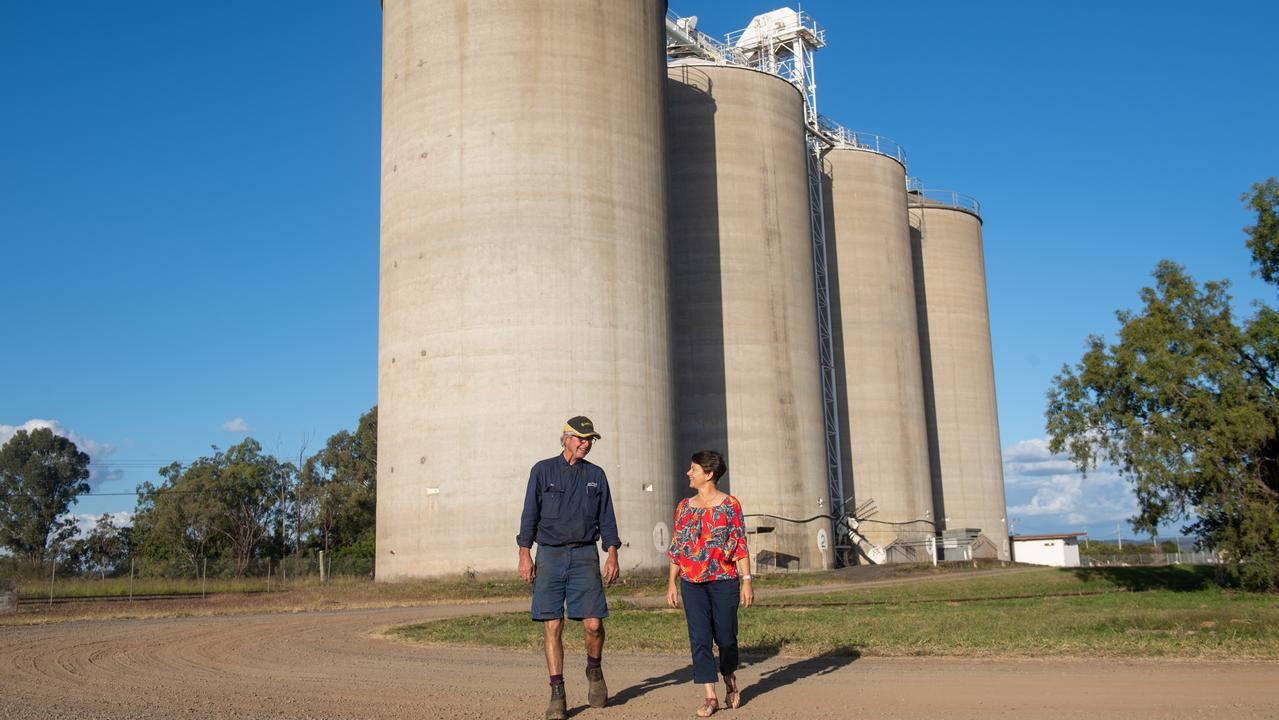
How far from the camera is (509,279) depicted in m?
34.6

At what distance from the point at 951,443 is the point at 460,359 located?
131 ft

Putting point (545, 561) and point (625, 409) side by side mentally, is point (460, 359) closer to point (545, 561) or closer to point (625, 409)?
point (625, 409)

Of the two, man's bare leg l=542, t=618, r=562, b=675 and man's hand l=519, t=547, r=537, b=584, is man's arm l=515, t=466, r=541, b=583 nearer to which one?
man's hand l=519, t=547, r=537, b=584

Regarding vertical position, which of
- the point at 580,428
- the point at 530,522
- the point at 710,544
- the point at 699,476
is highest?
the point at 580,428

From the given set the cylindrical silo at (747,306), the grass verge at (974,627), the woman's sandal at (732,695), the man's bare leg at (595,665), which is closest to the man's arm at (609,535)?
the man's bare leg at (595,665)

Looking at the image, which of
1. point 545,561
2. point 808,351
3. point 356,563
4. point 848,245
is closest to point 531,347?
point 808,351

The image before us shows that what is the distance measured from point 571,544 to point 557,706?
4.64 ft

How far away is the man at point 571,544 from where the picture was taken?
9273 millimetres

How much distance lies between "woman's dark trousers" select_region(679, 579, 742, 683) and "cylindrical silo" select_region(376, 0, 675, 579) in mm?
24364

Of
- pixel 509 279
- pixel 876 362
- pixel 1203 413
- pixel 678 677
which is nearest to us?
pixel 678 677

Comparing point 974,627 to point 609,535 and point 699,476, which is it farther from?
point 609,535

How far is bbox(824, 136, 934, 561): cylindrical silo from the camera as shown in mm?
57406

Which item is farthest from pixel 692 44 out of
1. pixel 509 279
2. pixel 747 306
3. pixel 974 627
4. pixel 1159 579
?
pixel 974 627

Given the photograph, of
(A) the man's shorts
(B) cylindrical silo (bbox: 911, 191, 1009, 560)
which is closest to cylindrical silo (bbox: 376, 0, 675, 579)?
(A) the man's shorts
